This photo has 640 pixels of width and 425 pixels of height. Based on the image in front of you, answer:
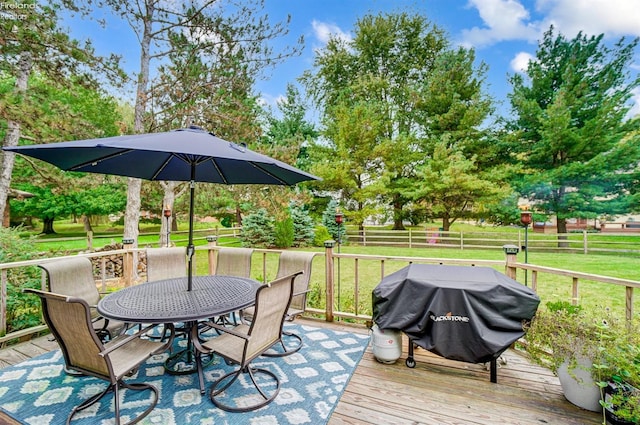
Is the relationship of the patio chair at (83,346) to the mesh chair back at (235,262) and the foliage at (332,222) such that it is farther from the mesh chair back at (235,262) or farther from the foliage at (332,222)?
the foliage at (332,222)

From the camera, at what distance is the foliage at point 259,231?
13.0 meters

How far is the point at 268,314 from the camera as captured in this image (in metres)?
2.28

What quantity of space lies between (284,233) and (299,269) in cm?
933

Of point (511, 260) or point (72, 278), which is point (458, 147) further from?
point (72, 278)

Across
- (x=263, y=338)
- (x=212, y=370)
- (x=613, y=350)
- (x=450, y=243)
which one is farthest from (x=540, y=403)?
(x=450, y=243)

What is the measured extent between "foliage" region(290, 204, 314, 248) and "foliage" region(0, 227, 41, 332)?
971 cm

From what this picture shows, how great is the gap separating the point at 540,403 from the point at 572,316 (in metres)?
0.70

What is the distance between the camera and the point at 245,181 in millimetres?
3564

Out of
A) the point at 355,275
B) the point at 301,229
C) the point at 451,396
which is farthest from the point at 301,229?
the point at 451,396

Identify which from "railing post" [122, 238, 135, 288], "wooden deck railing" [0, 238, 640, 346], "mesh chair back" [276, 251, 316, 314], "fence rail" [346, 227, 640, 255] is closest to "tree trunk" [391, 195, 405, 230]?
"fence rail" [346, 227, 640, 255]

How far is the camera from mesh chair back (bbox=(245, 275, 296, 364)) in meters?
2.15

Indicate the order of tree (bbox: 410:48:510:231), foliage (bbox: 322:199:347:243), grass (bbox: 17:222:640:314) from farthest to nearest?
1. foliage (bbox: 322:199:347:243)
2. tree (bbox: 410:48:510:231)
3. grass (bbox: 17:222:640:314)

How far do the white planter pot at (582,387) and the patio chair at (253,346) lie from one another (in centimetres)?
218

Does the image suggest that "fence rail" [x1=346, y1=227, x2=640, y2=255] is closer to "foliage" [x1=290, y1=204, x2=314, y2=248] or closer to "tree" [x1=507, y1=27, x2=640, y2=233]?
"tree" [x1=507, y1=27, x2=640, y2=233]
